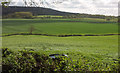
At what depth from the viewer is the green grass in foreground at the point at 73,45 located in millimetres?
6574

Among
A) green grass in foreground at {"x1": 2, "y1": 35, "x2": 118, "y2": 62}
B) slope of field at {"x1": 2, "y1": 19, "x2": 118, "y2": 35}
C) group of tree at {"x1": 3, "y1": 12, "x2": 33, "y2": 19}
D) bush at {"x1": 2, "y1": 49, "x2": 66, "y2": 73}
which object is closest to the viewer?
bush at {"x1": 2, "y1": 49, "x2": 66, "y2": 73}

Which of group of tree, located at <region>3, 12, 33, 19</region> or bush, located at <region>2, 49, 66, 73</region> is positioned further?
group of tree, located at <region>3, 12, 33, 19</region>

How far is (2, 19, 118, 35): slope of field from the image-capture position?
273 inches

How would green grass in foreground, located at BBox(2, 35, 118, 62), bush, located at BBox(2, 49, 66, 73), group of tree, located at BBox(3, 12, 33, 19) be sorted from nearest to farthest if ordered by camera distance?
bush, located at BBox(2, 49, 66, 73) → green grass in foreground, located at BBox(2, 35, 118, 62) → group of tree, located at BBox(3, 12, 33, 19)

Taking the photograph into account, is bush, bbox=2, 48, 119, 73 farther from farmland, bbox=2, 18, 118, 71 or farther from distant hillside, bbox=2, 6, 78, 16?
distant hillside, bbox=2, 6, 78, 16

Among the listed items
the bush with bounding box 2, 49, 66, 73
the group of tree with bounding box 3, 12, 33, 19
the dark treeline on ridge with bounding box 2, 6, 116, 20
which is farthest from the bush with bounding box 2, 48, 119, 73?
the dark treeline on ridge with bounding box 2, 6, 116, 20

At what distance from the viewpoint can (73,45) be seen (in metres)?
6.79

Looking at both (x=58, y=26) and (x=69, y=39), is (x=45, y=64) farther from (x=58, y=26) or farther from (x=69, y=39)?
(x=58, y=26)

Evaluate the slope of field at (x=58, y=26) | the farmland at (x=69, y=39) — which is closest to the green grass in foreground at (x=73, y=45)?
the farmland at (x=69, y=39)

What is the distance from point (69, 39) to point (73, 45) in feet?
1.05

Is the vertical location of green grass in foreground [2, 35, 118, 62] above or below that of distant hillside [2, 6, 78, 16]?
below

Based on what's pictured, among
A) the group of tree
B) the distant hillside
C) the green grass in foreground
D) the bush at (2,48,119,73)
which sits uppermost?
the distant hillside

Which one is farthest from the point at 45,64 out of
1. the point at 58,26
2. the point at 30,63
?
the point at 58,26

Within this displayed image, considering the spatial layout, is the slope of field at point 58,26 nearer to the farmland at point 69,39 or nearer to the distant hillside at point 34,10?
the farmland at point 69,39
